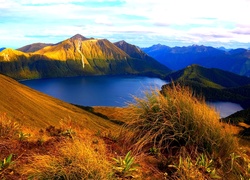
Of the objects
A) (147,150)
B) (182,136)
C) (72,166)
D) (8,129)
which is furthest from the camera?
(8,129)

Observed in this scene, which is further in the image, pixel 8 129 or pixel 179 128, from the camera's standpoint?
pixel 8 129

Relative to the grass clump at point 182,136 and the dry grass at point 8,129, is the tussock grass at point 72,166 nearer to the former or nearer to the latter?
the grass clump at point 182,136

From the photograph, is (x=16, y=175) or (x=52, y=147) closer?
(x=16, y=175)

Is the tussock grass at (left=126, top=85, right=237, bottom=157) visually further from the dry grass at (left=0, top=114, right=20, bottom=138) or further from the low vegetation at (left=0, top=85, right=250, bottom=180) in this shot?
the dry grass at (left=0, top=114, right=20, bottom=138)

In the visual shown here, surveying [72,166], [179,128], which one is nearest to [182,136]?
[179,128]

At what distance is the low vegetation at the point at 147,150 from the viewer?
5871mm

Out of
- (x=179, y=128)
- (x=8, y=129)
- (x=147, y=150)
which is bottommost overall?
(x=8, y=129)

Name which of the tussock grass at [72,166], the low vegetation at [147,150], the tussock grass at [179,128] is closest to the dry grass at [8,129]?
the low vegetation at [147,150]

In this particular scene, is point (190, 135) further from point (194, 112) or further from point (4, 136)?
point (4, 136)

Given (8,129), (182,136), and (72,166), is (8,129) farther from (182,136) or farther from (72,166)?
(182,136)

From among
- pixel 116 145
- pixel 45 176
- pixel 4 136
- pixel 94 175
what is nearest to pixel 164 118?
pixel 116 145

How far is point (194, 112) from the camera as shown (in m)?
8.23

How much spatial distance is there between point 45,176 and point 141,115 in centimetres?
398

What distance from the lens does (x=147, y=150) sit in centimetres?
797
